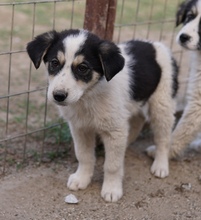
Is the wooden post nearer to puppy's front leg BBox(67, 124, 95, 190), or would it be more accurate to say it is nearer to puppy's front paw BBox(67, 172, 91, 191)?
puppy's front leg BBox(67, 124, 95, 190)

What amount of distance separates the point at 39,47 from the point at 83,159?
1.22 metres

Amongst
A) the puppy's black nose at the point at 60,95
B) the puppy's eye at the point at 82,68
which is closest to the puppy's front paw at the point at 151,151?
the puppy's eye at the point at 82,68

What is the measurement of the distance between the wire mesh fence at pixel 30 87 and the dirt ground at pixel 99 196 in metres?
0.30

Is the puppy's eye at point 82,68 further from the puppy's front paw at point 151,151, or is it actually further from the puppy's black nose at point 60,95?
the puppy's front paw at point 151,151

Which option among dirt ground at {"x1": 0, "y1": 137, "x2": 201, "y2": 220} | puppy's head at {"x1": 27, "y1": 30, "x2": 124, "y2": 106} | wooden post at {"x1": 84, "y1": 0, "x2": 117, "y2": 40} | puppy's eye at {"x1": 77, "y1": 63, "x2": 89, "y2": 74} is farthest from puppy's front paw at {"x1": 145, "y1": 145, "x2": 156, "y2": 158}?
puppy's eye at {"x1": 77, "y1": 63, "x2": 89, "y2": 74}

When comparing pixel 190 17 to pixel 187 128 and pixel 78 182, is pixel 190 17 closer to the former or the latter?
pixel 187 128

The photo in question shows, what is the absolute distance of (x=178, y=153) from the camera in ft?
17.4

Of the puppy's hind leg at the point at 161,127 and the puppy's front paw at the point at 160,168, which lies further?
the puppy's front paw at the point at 160,168

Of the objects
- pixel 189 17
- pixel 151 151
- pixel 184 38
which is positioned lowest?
pixel 151 151

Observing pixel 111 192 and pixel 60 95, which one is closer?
pixel 60 95

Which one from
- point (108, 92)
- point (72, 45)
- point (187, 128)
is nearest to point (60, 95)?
point (72, 45)

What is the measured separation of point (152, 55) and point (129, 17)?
556 centimetres

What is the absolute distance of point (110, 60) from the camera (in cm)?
380

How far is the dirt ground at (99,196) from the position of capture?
13.9 feet
